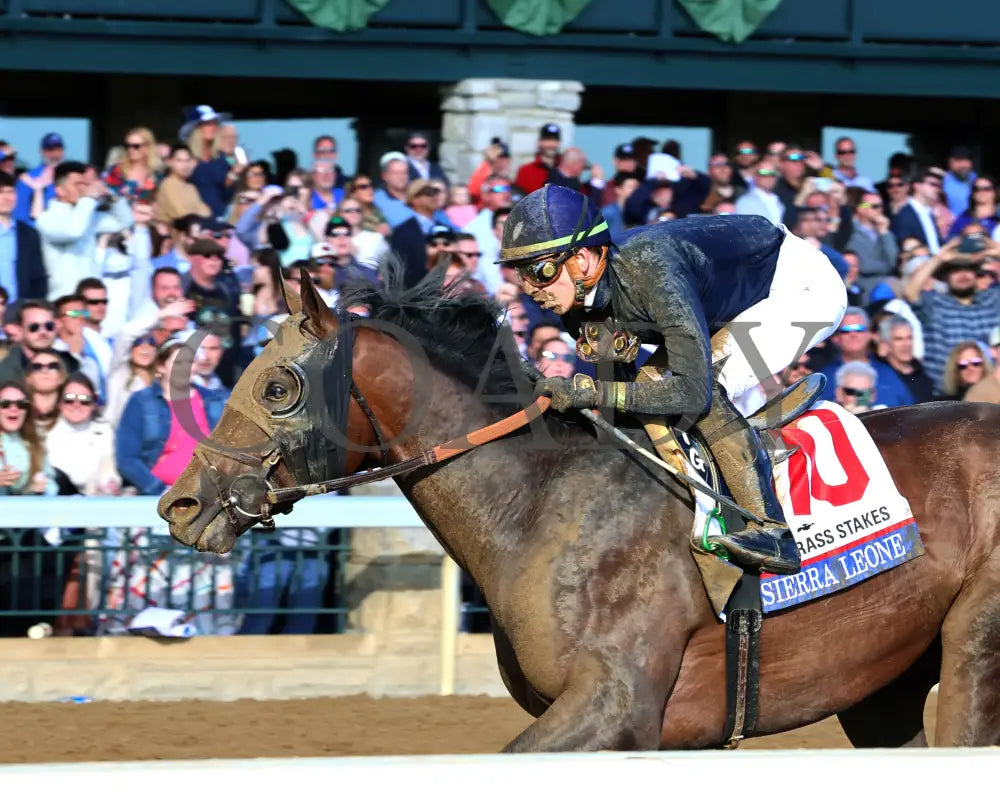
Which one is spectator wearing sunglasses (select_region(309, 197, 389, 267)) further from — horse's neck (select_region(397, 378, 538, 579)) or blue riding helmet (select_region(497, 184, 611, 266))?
blue riding helmet (select_region(497, 184, 611, 266))

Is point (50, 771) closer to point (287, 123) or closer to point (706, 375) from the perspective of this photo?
point (706, 375)

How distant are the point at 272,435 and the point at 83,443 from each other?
2.88 m

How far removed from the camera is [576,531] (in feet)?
12.7

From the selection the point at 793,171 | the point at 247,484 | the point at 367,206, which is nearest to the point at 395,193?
the point at 367,206

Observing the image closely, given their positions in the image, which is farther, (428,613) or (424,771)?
(428,613)

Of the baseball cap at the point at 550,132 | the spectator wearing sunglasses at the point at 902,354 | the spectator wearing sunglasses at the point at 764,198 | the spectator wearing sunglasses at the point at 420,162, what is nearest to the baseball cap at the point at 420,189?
the spectator wearing sunglasses at the point at 420,162

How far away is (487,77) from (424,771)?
8448 millimetres

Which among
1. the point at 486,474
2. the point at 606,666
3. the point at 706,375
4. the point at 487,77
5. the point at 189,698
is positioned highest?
the point at 487,77

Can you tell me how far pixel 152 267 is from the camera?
7727 millimetres

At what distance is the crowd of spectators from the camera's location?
6512 mm

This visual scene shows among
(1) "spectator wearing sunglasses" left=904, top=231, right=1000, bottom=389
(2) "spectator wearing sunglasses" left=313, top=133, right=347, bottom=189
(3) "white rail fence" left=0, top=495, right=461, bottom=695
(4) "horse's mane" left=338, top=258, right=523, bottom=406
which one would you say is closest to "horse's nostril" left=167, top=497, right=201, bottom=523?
(4) "horse's mane" left=338, top=258, right=523, bottom=406

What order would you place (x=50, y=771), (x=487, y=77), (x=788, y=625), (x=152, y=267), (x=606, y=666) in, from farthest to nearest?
(x=487, y=77) → (x=152, y=267) → (x=788, y=625) → (x=606, y=666) → (x=50, y=771)

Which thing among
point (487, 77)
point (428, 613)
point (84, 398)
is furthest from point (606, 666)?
point (487, 77)

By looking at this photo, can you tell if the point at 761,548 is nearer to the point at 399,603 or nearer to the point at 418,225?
the point at 399,603
